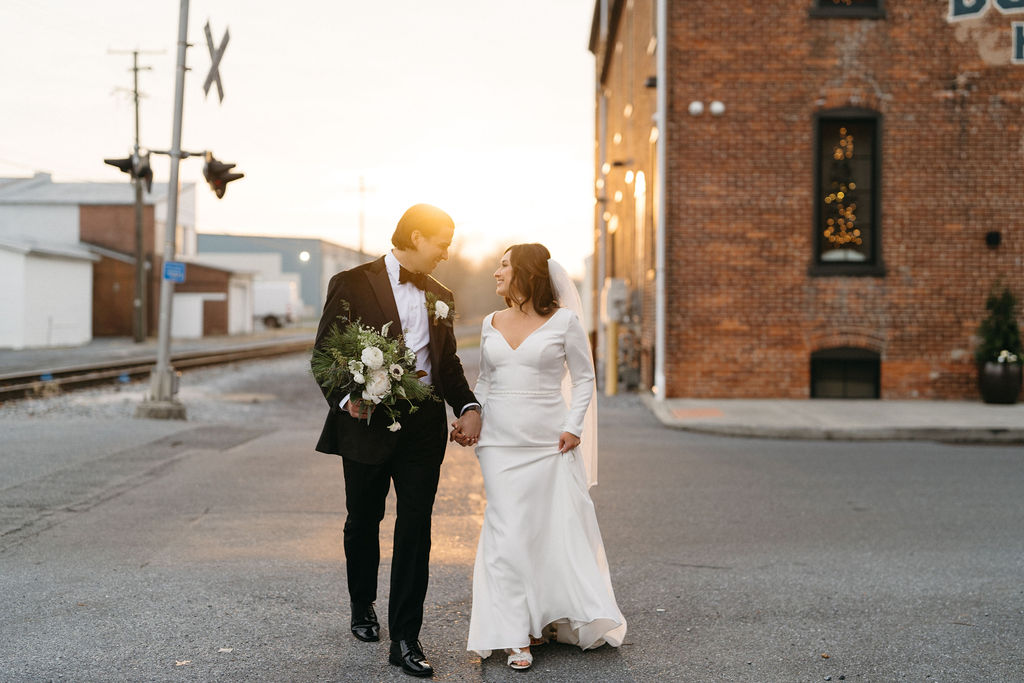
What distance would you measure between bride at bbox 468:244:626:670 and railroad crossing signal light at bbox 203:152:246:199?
10.0 m

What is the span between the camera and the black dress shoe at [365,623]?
14.7ft

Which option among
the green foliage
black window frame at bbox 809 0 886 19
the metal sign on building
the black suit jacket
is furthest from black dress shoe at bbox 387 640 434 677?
black window frame at bbox 809 0 886 19

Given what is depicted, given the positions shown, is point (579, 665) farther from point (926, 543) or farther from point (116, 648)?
point (926, 543)

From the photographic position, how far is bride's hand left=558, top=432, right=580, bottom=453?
4395 millimetres

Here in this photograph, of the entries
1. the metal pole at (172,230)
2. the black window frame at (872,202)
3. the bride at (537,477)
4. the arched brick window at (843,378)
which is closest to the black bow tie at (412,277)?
the bride at (537,477)

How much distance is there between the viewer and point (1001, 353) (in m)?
Answer: 15.1

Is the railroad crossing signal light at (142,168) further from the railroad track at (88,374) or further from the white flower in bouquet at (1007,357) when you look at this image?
the white flower in bouquet at (1007,357)

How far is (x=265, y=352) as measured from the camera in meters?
35.2

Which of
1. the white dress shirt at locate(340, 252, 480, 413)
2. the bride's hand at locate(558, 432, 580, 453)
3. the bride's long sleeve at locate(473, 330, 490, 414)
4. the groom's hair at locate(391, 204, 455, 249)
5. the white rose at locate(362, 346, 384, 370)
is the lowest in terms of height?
the bride's hand at locate(558, 432, 580, 453)

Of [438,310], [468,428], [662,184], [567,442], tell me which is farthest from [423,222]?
[662,184]

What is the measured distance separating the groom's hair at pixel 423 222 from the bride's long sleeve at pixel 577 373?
2.33ft

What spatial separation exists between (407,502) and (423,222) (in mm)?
1202

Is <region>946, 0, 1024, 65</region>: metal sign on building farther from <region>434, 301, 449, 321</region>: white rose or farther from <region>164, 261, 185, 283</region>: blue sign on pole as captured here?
<region>164, 261, 185, 283</region>: blue sign on pole

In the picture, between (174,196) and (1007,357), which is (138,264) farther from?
(1007,357)
